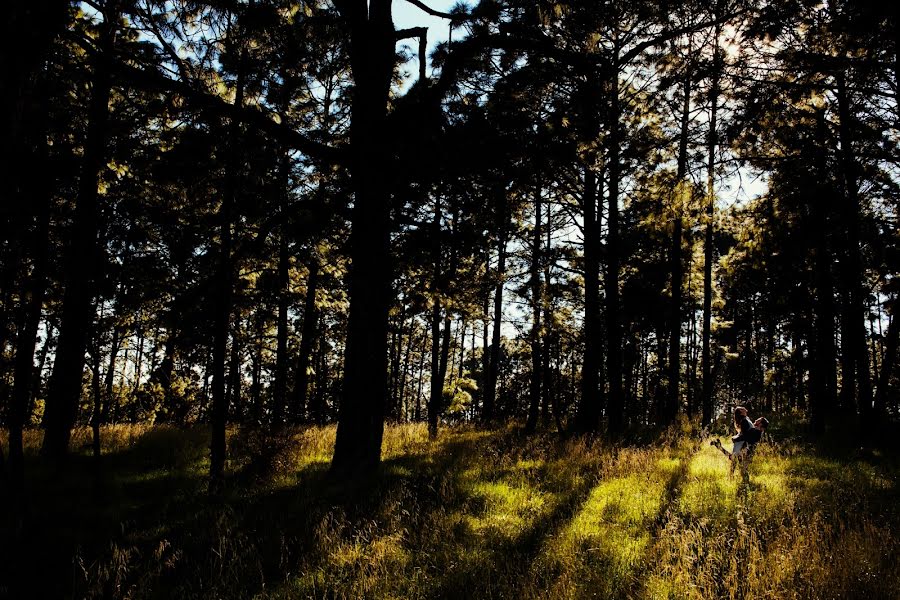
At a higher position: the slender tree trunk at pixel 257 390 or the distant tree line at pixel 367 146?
the distant tree line at pixel 367 146

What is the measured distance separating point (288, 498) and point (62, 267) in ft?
20.8

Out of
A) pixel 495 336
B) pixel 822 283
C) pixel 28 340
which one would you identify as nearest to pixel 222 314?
pixel 28 340

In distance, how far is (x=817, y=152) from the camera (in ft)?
26.1

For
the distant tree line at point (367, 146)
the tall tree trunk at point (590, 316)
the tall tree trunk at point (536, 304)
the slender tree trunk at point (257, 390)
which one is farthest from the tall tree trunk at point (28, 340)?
the tall tree trunk at point (590, 316)

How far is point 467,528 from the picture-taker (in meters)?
5.09

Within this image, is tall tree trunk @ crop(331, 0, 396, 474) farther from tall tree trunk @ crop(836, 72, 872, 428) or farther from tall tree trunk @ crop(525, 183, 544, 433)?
tall tree trunk @ crop(836, 72, 872, 428)

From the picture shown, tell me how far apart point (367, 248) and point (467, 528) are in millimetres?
4286

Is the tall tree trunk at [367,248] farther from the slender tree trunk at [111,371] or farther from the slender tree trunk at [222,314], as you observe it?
the slender tree trunk at [111,371]

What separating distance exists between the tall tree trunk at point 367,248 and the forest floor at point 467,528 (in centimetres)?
76

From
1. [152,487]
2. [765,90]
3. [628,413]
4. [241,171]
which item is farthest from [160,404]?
[628,413]

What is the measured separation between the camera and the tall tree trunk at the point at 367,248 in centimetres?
715

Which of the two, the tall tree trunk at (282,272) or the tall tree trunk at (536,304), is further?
the tall tree trunk at (536,304)

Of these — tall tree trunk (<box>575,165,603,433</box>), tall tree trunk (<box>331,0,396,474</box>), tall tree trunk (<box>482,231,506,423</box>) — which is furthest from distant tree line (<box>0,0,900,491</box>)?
tall tree trunk (<box>482,231,506,423</box>)

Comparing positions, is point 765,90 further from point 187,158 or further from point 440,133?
point 187,158
